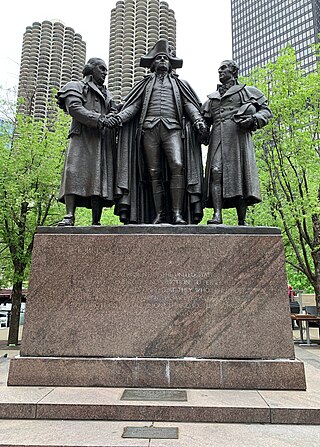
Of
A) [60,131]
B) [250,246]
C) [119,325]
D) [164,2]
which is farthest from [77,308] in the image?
[164,2]

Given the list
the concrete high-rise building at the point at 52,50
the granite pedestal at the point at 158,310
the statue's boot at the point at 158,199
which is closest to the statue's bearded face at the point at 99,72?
the statue's boot at the point at 158,199

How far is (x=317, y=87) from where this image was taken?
16.6 metres

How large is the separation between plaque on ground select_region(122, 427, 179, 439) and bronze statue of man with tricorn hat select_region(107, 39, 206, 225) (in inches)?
129

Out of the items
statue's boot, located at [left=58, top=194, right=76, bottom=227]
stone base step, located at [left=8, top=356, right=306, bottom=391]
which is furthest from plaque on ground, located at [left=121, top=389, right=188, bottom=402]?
statue's boot, located at [left=58, top=194, right=76, bottom=227]

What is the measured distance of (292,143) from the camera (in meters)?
16.6

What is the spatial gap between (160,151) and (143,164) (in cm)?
38

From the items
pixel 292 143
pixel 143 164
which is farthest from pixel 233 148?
pixel 292 143

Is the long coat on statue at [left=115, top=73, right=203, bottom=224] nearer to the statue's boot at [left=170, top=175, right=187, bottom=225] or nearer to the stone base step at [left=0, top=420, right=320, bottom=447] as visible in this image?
the statue's boot at [left=170, top=175, right=187, bottom=225]

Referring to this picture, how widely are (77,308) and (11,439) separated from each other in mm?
2048

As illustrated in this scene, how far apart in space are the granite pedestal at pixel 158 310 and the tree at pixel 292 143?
10.9 m

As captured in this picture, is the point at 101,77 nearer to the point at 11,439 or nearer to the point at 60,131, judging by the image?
the point at 11,439

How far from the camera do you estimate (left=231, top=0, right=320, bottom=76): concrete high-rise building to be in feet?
372

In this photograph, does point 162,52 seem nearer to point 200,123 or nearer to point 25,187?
point 200,123

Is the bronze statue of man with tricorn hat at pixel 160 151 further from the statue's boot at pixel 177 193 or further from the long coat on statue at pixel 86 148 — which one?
the long coat on statue at pixel 86 148
